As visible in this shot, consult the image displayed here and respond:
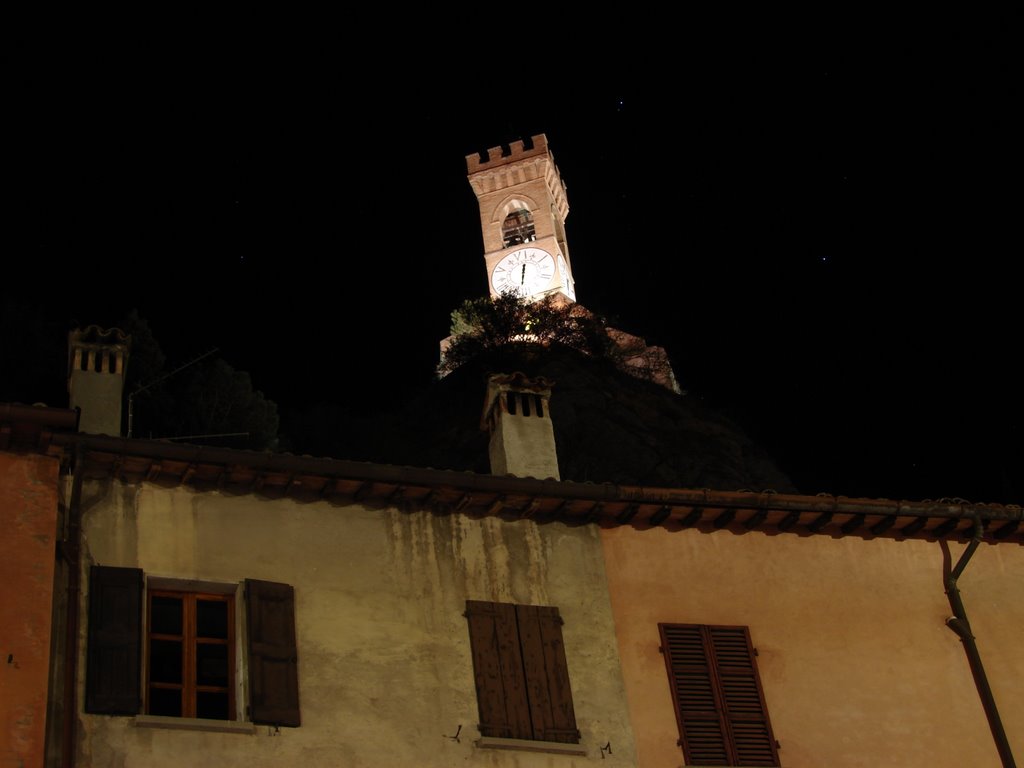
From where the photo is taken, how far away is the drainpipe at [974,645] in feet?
46.1

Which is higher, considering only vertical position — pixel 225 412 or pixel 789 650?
pixel 225 412

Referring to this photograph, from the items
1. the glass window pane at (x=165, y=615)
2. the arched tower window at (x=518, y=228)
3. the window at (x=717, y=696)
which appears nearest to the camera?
the glass window pane at (x=165, y=615)

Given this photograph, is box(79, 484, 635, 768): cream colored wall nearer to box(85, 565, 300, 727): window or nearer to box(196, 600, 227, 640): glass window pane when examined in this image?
box(85, 565, 300, 727): window

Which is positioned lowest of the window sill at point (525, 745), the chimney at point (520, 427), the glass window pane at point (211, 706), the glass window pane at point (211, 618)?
the window sill at point (525, 745)

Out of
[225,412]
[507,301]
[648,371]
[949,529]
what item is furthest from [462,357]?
[949,529]

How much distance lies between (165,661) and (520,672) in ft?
10.7

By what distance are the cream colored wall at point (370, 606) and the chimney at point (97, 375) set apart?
5.18 feet

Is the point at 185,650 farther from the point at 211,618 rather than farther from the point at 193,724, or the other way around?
the point at 193,724

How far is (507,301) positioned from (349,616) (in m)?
42.7

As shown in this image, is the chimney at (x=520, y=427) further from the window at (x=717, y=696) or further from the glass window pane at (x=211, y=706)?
the glass window pane at (x=211, y=706)

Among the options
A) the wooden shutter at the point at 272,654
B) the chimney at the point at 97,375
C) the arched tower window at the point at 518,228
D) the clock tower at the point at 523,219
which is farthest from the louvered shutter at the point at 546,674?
the arched tower window at the point at 518,228

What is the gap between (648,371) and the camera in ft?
176

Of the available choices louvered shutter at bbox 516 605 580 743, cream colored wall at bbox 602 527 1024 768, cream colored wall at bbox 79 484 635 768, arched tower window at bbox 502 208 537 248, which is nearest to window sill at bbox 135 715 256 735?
cream colored wall at bbox 79 484 635 768

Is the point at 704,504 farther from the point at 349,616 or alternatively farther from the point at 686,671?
the point at 349,616
